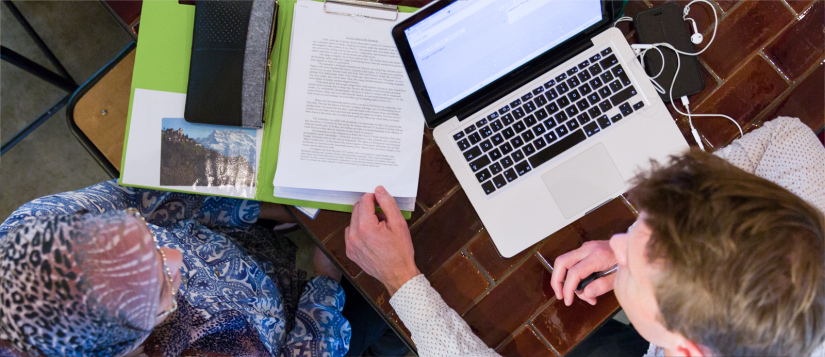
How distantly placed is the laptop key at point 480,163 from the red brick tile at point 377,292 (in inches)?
11.8

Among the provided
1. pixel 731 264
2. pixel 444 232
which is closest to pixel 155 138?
pixel 444 232

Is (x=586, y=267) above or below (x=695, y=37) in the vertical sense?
below

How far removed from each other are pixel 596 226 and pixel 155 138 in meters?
0.89

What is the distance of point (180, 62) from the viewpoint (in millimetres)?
900

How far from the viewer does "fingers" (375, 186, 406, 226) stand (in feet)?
2.87

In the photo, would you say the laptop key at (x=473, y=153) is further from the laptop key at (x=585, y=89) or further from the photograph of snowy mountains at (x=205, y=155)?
the photograph of snowy mountains at (x=205, y=155)

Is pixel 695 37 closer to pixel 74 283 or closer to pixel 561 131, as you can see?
pixel 561 131

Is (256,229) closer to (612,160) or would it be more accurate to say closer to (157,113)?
(157,113)

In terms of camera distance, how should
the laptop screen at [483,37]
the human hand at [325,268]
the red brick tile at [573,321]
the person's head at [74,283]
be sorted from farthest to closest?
1. the human hand at [325,268]
2. the red brick tile at [573,321]
3. the laptop screen at [483,37]
4. the person's head at [74,283]

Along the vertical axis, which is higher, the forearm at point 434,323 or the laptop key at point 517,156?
the laptop key at point 517,156

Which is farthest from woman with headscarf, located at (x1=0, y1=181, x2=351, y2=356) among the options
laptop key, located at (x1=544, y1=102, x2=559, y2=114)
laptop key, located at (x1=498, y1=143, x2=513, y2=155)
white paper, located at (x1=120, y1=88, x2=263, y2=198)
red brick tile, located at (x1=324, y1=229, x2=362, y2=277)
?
laptop key, located at (x1=544, y1=102, x2=559, y2=114)

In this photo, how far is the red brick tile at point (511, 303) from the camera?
0.91 metres

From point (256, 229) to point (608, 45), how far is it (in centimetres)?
98

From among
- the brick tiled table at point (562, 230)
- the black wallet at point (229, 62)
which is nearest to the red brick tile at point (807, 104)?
the brick tiled table at point (562, 230)
